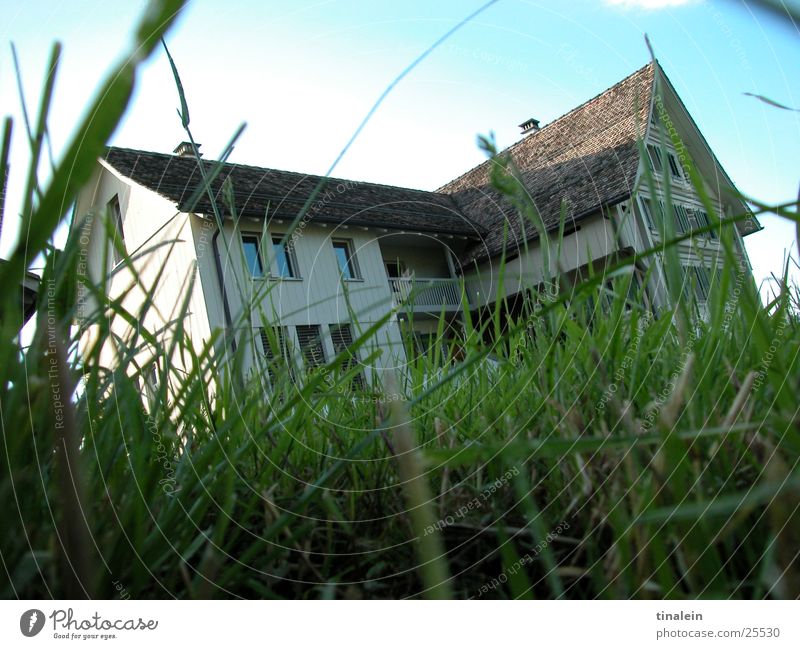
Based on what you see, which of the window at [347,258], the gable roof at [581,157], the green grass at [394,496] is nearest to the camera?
the green grass at [394,496]

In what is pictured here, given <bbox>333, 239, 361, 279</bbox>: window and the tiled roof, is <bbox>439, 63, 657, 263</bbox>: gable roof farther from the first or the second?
<bbox>333, 239, 361, 279</bbox>: window

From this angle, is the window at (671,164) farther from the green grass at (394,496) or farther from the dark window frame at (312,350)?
the dark window frame at (312,350)

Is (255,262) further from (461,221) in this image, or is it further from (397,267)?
(461,221)

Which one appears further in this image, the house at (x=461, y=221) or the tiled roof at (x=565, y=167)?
the tiled roof at (x=565, y=167)

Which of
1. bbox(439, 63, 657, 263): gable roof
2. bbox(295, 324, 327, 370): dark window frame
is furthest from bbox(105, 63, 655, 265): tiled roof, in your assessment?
bbox(295, 324, 327, 370): dark window frame
